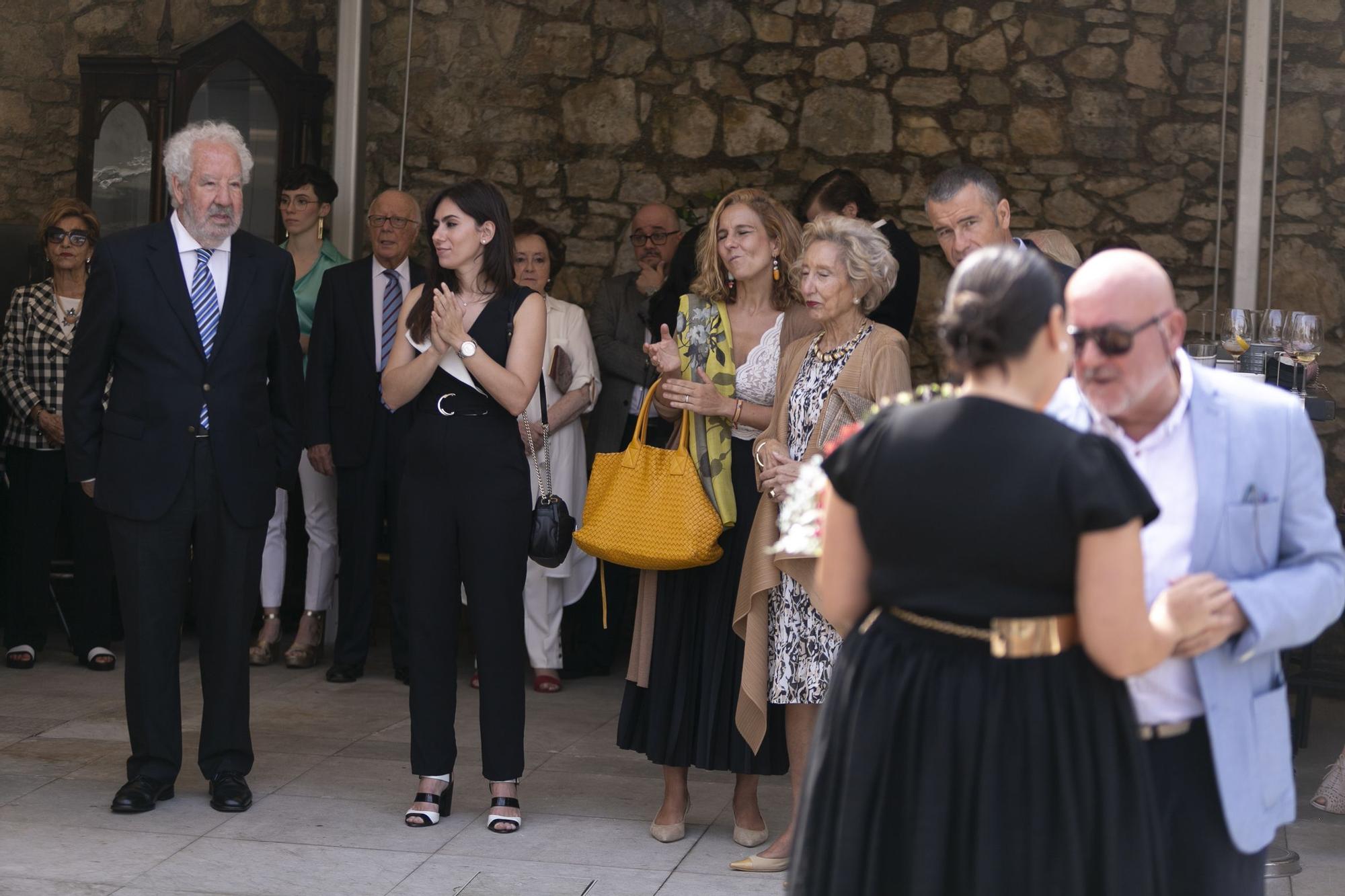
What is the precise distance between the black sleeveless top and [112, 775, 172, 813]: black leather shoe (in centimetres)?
121

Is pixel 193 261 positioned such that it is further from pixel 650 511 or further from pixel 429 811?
pixel 429 811

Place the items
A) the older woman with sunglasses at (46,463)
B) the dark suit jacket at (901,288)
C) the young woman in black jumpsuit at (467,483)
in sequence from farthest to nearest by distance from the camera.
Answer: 1. the older woman with sunglasses at (46,463)
2. the dark suit jacket at (901,288)
3. the young woman in black jumpsuit at (467,483)

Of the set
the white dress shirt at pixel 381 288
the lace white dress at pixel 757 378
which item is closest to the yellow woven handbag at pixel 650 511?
the lace white dress at pixel 757 378

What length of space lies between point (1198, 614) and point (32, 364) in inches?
196

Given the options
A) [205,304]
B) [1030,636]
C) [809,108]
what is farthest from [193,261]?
[809,108]

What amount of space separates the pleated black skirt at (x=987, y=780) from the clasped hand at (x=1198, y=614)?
0.34 ft

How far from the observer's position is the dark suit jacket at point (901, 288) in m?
4.68

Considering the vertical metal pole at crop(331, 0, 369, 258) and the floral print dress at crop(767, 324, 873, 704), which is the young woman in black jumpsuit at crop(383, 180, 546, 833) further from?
the vertical metal pole at crop(331, 0, 369, 258)

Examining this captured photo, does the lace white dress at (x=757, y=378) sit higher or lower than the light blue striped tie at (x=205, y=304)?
lower

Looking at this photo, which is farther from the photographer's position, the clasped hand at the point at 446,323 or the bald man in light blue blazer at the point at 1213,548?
the clasped hand at the point at 446,323

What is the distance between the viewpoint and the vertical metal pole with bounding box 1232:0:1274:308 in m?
4.89

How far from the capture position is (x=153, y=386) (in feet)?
13.1

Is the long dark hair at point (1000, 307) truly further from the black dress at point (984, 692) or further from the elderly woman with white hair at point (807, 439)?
the elderly woman with white hair at point (807, 439)

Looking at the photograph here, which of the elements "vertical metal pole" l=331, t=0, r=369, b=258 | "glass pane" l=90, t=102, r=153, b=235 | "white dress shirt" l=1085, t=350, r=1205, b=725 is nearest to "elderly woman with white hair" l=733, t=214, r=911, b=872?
"white dress shirt" l=1085, t=350, r=1205, b=725
